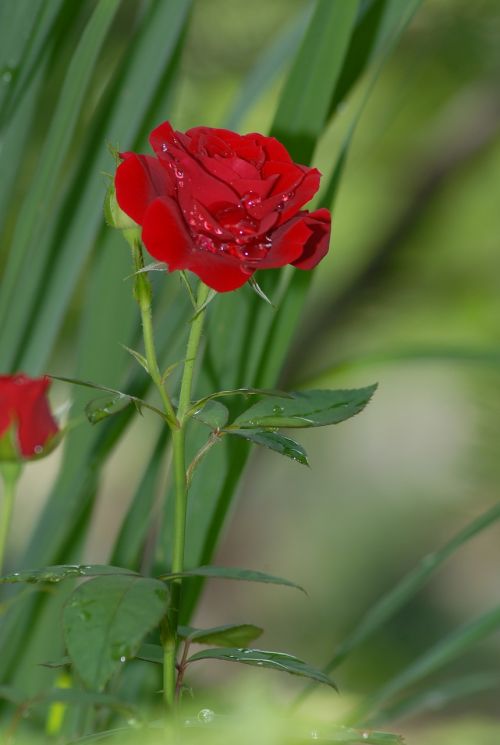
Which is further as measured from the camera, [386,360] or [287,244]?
[386,360]

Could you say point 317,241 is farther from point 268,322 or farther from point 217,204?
point 268,322

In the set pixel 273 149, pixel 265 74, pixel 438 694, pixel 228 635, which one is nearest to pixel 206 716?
pixel 228 635

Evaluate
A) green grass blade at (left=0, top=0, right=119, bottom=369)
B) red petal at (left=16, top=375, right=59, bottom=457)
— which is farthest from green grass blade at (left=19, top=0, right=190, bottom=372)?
red petal at (left=16, top=375, right=59, bottom=457)

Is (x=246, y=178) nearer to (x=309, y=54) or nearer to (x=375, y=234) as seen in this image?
(x=309, y=54)

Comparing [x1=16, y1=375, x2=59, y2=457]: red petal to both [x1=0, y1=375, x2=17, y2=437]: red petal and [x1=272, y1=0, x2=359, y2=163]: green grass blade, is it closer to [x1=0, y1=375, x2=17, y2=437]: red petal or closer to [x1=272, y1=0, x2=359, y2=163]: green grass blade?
[x1=0, y1=375, x2=17, y2=437]: red petal

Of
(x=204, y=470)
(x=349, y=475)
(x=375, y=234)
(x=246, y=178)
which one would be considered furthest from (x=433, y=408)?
(x=246, y=178)

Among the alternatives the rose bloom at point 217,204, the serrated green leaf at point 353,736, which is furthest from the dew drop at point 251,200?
the serrated green leaf at point 353,736
